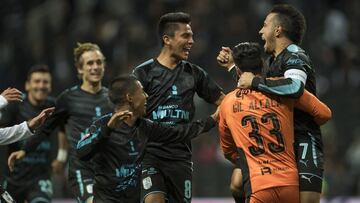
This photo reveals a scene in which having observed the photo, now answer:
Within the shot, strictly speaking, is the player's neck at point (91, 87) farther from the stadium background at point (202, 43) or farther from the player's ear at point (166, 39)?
the stadium background at point (202, 43)

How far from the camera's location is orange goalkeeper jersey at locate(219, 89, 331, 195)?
710 centimetres

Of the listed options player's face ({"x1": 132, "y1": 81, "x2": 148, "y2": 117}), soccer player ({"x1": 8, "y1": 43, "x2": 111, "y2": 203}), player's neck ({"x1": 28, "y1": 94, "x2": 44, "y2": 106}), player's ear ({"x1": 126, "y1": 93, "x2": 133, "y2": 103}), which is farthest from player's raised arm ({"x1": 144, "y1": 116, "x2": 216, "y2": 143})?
player's neck ({"x1": 28, "y1": 94, "x2": 44, "y2": 106})

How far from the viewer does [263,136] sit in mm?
7105

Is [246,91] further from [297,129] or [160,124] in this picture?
[160,124]

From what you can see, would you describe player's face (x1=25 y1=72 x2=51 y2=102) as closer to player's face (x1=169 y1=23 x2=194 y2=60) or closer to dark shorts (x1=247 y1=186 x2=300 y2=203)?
player's face (x1=169 y1=23 x2=194 y2=60)

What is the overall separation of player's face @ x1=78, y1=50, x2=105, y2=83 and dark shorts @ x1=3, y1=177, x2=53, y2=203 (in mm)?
1499

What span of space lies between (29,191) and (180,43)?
10.2ft

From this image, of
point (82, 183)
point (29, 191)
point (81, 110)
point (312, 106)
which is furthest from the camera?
point (29, 191)

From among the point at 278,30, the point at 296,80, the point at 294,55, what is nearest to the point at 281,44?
the point at 278,30

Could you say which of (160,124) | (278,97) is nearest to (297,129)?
(278,97)

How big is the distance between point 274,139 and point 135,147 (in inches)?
58.8

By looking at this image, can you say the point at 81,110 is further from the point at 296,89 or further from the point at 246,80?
the point at 296,89

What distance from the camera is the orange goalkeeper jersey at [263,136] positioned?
710 cm

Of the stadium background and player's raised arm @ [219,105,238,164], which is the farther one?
the stadium background
